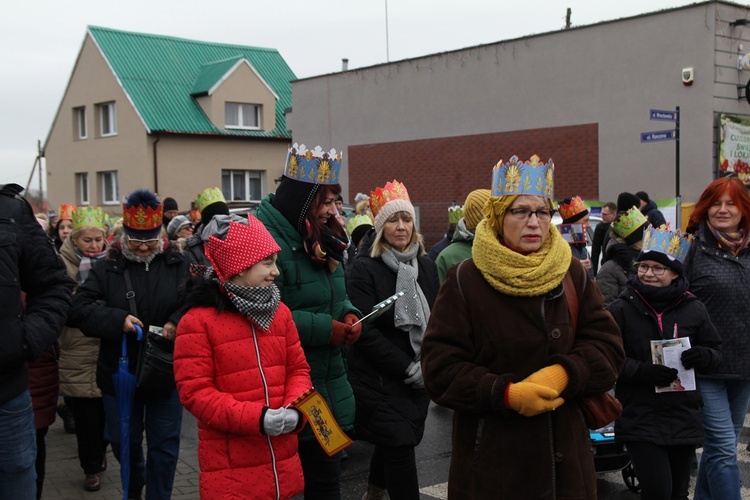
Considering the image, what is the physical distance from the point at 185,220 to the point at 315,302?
6310mm

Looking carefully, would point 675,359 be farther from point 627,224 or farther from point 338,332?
point 627,224

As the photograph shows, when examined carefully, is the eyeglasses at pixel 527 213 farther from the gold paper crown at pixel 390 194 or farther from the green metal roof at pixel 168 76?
the green metal roof at pixel 168 76

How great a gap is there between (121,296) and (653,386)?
3276 millimetres

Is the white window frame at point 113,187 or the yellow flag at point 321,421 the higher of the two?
the white window frame at point 113,187

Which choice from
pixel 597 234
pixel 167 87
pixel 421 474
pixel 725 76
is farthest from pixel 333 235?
pixel 167 87

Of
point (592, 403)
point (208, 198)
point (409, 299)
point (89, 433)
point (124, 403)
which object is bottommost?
point (89, 433)

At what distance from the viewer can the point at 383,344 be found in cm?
517

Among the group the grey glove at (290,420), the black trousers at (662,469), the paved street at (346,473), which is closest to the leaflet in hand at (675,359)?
the black trousers at (662,469)

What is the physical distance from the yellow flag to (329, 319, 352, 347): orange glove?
544 mm

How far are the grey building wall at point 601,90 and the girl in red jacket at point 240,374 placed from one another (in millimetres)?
16596

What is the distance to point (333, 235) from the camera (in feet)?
14.8

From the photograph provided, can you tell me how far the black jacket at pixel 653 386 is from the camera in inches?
182

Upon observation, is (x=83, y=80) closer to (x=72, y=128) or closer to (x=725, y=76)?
(x=72, y=128)

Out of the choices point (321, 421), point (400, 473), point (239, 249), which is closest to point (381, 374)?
point (400, 473)
